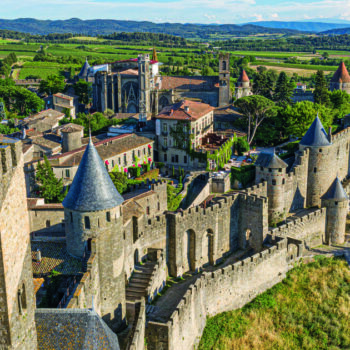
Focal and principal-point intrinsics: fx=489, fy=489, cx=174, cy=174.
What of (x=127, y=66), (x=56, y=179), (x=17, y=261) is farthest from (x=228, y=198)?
(x=127, y=66)

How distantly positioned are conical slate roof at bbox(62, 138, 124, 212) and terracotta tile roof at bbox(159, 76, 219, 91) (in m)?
55.5

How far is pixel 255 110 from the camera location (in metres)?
60.1

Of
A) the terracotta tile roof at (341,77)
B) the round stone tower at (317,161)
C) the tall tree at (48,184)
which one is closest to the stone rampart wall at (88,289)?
the tall tree at (48,184)

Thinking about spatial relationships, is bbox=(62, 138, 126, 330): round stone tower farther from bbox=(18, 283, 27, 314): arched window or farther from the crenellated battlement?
bbox=(18, 283, 27, 314): arched window

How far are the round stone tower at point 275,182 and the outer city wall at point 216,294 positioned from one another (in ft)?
20.9

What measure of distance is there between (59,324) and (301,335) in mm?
16274

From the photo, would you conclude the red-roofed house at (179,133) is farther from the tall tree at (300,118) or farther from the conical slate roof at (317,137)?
the conical slate roof at (317,137)

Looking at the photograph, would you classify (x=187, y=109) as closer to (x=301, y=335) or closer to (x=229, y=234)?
(x=229, y=234)

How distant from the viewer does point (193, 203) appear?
→ 39.9 m

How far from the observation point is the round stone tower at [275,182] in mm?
36625

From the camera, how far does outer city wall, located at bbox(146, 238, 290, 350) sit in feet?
66.9

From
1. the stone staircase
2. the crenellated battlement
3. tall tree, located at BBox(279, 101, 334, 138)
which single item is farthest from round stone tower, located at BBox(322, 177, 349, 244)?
tall tree, located at BBox(279, 101, 334, 138)

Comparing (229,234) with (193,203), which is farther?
(193,203)

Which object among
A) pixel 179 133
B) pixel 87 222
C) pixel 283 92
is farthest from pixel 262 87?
pixel 87 222
